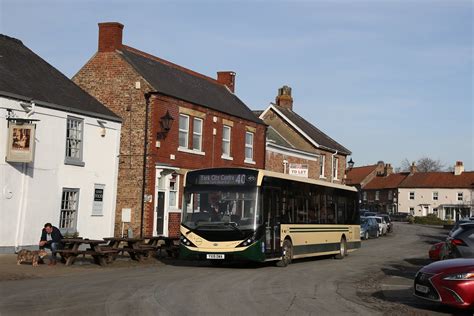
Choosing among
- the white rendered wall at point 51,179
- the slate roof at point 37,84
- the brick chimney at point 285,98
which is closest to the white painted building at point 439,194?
the brick chimney at point 285,98

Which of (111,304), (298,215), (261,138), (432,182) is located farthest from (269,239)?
(432,182)

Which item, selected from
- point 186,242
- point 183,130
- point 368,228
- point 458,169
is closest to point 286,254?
point 186,242

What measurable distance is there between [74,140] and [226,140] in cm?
1070

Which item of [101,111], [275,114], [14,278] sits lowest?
[14,278]

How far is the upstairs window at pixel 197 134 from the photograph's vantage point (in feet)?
103

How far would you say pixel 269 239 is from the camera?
1947 centimetres

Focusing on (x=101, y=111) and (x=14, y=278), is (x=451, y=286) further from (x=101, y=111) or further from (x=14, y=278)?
(x=101, y=111)

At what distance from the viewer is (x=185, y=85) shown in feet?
109

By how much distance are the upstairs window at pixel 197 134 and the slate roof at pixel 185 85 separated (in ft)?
3.03

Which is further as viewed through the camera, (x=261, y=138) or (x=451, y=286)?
(x=261, y=138)

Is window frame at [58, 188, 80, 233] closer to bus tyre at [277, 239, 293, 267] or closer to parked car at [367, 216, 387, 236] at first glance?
bus tyre at [277, 239, 293, 267]

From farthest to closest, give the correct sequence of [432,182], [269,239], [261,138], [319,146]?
[432,182], [319,146], [261,138], [269,239]

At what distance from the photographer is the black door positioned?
28.9 m

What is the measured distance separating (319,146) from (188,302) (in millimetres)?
37525
